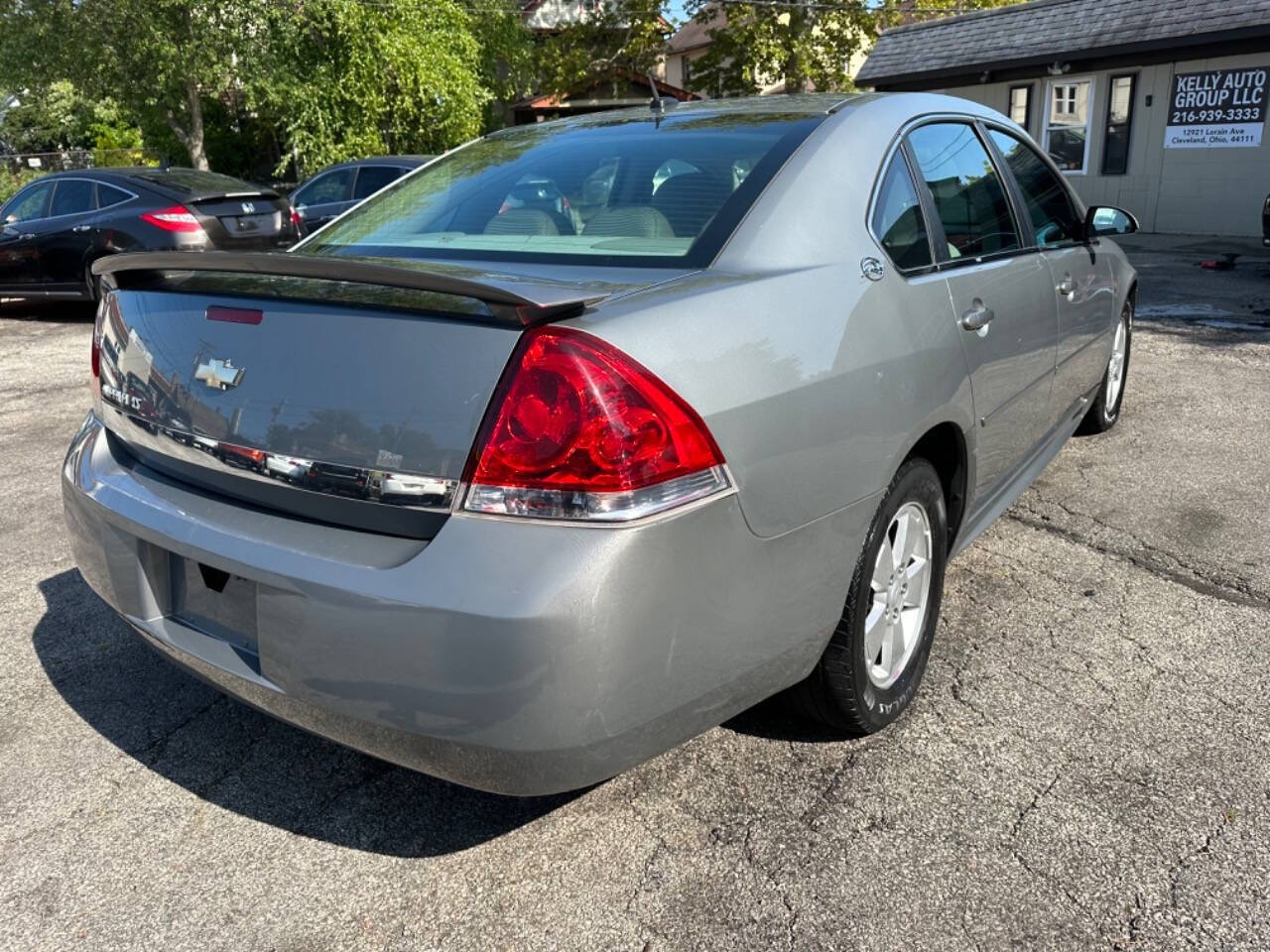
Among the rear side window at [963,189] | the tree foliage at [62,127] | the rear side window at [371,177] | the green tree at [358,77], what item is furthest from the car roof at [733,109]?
the tree foliage at [62,127]

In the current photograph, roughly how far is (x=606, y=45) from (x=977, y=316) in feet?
104

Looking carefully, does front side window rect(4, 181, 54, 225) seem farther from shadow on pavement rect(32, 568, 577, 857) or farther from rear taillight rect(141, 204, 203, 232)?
shadow on pavement rect(32, 568, 577, 857)

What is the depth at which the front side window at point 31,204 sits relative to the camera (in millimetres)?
10930

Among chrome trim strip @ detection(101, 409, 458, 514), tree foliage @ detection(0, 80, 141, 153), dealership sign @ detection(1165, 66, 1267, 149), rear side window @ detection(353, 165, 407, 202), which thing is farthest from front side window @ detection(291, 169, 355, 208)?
tree foliage @ detection(0, 80, 141, 153)

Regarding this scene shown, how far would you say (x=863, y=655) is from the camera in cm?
256

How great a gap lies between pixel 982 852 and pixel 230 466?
1.81 metres

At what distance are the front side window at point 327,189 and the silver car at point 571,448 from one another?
985 cm

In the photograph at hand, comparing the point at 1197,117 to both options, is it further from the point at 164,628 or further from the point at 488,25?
the point at 488,25

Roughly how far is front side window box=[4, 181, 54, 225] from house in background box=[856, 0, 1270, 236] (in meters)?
14.8

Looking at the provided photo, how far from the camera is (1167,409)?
600cm

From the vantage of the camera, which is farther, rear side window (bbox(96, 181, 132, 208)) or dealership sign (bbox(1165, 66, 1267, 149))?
dealership sign (bbox(1165, 66, 1267, 149))

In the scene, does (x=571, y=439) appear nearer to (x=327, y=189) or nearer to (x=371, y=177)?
(x=371, y=177)

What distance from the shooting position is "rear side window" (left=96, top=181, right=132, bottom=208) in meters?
10.4

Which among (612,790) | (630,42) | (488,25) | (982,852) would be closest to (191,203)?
(612,790)
